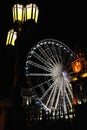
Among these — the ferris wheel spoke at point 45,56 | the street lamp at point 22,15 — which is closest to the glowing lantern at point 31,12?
the street lamp at point 22,15

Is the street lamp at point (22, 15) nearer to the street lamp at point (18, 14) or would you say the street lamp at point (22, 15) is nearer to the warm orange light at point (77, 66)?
the street lamp at point (18, 14)

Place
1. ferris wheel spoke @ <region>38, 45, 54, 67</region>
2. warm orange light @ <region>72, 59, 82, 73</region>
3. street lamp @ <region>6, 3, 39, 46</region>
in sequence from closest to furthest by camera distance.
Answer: street lamp @ <region>6, 3, 39, 46</region> → ferris wheel spoke @ <region>38, 45, 54, 67</region> → warm orange light @ <region>72, 59, 82, 73</region>

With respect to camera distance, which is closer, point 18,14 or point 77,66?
point 18,14

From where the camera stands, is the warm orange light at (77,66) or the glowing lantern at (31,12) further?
the warm orange light at (77,66)

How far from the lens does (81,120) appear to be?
786 centimetres

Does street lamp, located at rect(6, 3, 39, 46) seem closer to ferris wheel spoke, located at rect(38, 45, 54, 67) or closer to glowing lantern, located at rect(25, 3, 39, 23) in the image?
glowing lantern, located at rect(25, 3, 39, 23)

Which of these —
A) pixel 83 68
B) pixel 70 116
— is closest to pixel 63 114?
pixel 70 116

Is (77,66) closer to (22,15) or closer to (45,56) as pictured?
(45,56)

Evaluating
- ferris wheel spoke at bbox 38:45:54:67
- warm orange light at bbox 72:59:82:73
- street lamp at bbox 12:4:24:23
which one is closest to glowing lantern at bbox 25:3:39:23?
street lamp at bbox 12:4:24:23

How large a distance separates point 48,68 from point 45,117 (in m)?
11.8

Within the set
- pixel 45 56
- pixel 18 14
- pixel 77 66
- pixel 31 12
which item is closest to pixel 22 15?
pixel 18 14

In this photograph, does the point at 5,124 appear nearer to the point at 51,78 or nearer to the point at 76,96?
the point at 51,78

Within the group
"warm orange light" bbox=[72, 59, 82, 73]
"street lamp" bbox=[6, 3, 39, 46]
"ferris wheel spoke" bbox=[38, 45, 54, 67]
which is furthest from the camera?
"warm orange light" bbox=[72, 59, 82, 73]

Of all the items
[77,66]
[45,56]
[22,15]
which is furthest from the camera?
[77,66]
